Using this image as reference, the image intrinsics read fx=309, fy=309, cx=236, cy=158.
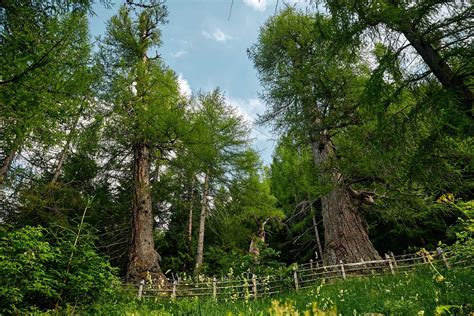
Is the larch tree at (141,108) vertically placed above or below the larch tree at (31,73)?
above

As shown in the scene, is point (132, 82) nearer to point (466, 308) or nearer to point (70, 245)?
point (70, 245)

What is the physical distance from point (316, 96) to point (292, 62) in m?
3.43

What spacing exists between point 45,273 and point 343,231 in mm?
6581

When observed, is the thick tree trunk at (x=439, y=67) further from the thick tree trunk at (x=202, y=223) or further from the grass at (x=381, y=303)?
the thick tree trunk at (x=202, y=223)

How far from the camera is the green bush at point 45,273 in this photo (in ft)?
10.3

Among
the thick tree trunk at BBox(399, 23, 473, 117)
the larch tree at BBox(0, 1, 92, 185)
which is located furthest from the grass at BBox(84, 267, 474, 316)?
the larch tree at BBox(0, 1, 92, 185)

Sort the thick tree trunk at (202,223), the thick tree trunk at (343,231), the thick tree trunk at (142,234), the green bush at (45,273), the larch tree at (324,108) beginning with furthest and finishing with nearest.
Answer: the thick tree trunk at (202,223), the thick tree trunk at (142,234), the thick tree trunk at (343,231), the larch tree at (324,108), the green bush at (45,273)

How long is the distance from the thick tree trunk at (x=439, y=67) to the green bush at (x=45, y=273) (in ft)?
15.2

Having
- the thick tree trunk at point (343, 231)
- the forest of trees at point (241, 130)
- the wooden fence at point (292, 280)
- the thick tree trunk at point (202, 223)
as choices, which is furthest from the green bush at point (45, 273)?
the thick tree trunk at point (202, 223)

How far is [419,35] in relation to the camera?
3.83 m

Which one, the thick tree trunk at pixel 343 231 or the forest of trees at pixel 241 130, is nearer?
the forest of trees at pixel 241 130

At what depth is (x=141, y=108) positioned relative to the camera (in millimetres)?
9250

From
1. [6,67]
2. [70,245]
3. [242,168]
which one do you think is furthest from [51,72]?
[242,168]

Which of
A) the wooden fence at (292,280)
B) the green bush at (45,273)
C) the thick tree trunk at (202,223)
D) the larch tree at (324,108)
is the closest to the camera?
the green bush at (45,273)
